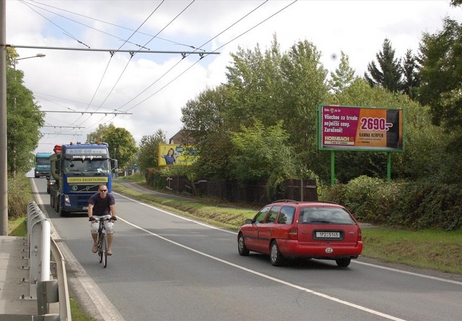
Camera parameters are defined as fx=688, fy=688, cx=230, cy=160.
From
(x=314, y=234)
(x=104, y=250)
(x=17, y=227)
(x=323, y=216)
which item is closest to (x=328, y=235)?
(x=314, y=234)

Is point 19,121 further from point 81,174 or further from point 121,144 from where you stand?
point 121,144

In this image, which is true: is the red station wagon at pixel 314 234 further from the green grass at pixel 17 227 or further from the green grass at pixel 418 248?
the green grass at pixel 17 227

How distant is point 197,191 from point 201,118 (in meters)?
12.0

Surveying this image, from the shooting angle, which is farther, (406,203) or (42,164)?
(42,164)

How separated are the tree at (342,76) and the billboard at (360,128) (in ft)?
63.8

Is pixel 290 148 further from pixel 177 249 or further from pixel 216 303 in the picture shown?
pixel 216 303

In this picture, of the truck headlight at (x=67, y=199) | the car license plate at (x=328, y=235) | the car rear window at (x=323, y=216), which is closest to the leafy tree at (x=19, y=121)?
the truck headlight at (x=67, y=199)

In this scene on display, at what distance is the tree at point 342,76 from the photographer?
54594 mm

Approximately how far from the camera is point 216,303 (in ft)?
33.3

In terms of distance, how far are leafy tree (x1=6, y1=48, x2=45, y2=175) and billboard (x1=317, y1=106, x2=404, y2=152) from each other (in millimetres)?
20696

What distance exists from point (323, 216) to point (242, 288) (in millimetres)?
4027

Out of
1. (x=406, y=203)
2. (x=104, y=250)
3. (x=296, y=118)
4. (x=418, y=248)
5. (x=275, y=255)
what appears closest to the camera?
(x=104, y=250)

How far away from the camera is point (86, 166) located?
3366cm

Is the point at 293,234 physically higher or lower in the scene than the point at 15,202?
higher
